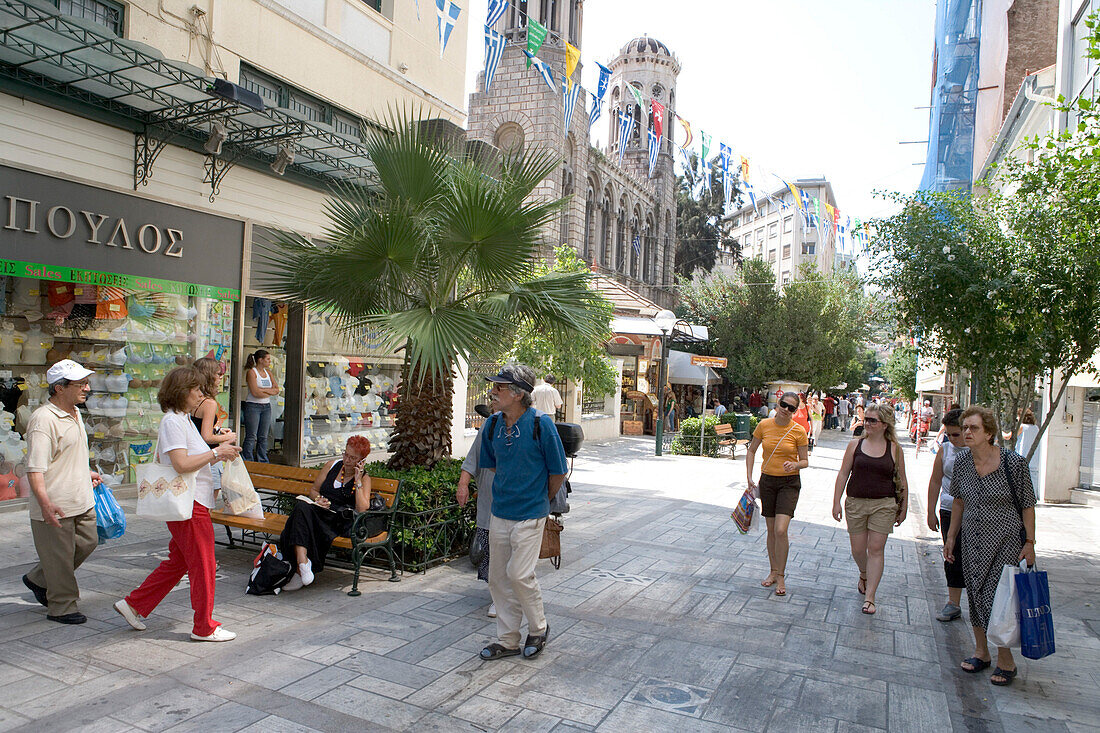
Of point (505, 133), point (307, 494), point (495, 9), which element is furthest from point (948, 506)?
point (505, 133)

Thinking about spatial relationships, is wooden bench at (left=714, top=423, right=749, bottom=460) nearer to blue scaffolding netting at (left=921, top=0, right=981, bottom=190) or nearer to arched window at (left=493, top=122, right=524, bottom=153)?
blue scaffolding netting at (left=921, top=0, right=981, bottom=190)

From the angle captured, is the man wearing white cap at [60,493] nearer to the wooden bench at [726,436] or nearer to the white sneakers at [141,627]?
the white sneakers at [141,627]

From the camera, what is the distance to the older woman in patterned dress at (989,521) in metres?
4.68

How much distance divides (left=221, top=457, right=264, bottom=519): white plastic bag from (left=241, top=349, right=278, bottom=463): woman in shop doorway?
460 cm

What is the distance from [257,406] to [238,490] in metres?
4.76

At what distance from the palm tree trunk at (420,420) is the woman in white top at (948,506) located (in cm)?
407

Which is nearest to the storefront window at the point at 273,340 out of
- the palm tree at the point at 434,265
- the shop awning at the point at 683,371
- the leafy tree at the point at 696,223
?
→ the palm tree at the point at 434,265

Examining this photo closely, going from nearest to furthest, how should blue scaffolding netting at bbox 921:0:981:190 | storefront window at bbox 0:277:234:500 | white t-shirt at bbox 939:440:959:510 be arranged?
white t-shirt at bbox 939:440:959:510
storefront window at bbox 0:277:234:500
blue scaffolding netting at bbox 921:0:981:190

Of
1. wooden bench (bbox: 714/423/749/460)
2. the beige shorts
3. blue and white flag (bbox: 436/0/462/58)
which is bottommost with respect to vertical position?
wooden bench (bbox: 714/423/749/460)

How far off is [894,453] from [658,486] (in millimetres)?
7301

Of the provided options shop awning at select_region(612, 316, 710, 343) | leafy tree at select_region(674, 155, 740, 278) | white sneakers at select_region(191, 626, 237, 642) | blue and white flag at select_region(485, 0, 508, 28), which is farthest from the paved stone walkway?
leafy tree at select_region(674, 155, 740, 278)

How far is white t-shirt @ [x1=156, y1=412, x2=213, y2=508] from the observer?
14.5 ft

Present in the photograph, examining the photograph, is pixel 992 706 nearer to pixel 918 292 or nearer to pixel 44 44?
pixel 918 292

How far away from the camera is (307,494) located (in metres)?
6.41
